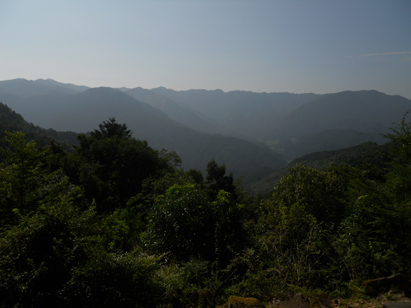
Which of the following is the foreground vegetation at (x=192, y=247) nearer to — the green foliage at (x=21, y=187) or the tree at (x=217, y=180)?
the green foliage at (x=21, y=187)

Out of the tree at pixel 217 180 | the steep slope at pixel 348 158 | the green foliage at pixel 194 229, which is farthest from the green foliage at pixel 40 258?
the steep slope at pixel 348 158

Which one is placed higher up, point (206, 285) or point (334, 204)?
point (334, 204)

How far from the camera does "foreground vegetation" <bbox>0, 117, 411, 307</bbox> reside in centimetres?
414

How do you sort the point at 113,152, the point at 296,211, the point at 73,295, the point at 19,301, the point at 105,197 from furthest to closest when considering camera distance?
the point at 113,152, the point at 105,197, the point at 296,211, the point at 73,295, the point at 19,301

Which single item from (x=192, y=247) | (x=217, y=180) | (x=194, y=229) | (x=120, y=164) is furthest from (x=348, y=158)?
(x=192, y=247)

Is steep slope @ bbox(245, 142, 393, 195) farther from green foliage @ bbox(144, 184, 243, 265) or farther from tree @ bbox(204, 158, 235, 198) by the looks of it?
green foliage @ bbox(144, 184, 243, 265)

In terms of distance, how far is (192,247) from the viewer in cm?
860

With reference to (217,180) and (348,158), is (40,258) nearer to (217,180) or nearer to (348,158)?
(217,180)

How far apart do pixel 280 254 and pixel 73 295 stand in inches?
256

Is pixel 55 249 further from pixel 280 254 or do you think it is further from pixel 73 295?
pixel 280 254

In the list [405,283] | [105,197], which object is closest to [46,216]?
[405,283]

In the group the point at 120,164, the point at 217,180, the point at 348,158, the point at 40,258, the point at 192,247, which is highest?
the point at 348,158

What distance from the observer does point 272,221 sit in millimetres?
11805

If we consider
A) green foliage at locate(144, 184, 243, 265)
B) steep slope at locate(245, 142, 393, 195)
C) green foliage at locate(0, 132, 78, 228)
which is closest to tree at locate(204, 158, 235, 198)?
steep slope at locate(245, 142, 393, 195)
